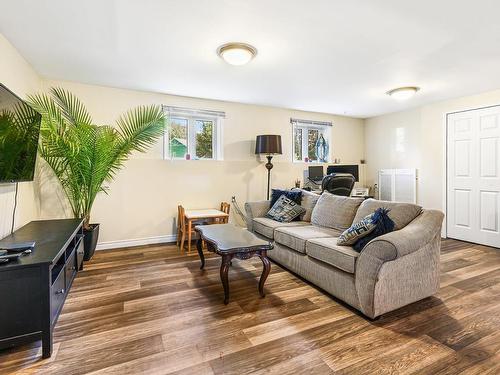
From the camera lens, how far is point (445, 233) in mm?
4387

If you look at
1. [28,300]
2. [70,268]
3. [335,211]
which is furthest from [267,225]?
[28,300]

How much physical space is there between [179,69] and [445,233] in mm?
4771

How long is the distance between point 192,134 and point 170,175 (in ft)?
2.54

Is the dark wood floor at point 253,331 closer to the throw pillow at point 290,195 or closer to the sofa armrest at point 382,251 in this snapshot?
the sofa armrest at point 382,251

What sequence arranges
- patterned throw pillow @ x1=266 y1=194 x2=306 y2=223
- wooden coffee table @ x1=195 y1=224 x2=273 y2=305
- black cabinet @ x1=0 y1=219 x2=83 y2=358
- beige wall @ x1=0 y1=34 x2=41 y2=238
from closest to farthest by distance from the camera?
black cabinet @ x1=0 y1=219 x2=83 y2=358, wooden coffee table @ x1=195 y1=224 x2=273 y2=305, beige wall @ x1=0 y1=34 x2=41 y2=238, patterned throw pillow @ x1=266 y1=194 x2=306 y2=223

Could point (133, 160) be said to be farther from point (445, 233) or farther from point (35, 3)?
point (445, 233)

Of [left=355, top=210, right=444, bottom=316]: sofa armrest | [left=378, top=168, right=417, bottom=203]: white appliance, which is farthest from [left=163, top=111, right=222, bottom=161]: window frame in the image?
[left=378, top=168, right=417, bottom=203]: white appliance

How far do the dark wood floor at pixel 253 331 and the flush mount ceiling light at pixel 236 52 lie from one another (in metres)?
2.21

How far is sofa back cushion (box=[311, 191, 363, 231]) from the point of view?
2.89 meters

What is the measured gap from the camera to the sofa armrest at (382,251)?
1.86 m

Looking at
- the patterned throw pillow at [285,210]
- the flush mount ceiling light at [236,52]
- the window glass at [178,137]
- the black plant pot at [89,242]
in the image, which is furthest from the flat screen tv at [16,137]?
the patterned throw pillow at [285,210]

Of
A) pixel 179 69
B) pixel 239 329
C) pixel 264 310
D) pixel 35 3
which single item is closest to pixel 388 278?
pixel 264 310

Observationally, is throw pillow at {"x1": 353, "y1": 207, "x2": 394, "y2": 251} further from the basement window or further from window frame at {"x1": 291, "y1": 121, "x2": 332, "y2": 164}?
window frame at {"x1": 291, "y1": 121, "x2": 332, "y2": 164}

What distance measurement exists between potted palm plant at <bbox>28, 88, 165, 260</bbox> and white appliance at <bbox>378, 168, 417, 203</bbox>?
13.9 ft
